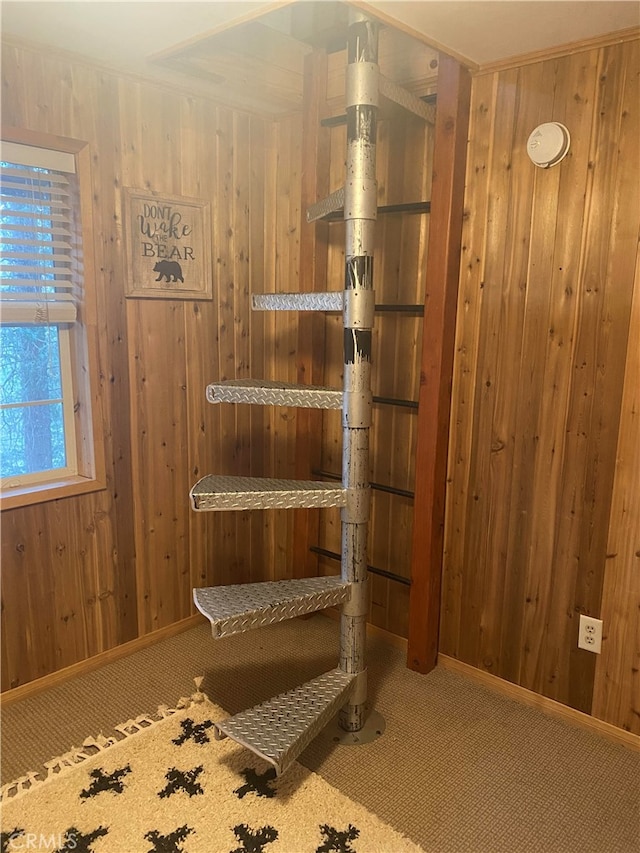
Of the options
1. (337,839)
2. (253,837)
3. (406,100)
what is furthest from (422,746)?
(406,100)

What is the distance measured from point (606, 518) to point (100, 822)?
1717 millimetres

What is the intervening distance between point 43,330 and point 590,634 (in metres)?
2.14

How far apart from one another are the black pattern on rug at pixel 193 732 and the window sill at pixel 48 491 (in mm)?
881

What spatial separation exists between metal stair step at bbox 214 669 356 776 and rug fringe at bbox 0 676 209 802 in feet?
0.93

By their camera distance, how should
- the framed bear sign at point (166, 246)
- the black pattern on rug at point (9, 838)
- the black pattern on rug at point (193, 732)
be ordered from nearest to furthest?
the black pattern on rug at point (9, 838), the black pattern on rug at point (193, 732), the framed bear sign at point (166, 246)

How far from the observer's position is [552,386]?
2.12 meters

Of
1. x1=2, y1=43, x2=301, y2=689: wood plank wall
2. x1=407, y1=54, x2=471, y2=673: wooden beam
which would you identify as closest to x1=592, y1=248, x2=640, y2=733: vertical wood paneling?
x1=407, y1=54, x2=471, y2=673: wooden beam

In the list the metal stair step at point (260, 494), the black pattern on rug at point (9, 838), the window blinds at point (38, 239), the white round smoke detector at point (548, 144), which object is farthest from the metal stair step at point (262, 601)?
the white round smoke detector at point (548, 144)

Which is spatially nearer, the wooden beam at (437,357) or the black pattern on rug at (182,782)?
the black pattern on rug at (182,782)

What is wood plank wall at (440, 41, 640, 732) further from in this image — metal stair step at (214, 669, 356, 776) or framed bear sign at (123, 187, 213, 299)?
framed bear sign at (123, 187, 213, 299)

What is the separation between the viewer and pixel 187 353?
2637 mm

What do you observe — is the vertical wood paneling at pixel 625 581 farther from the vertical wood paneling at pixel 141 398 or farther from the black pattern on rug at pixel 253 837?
the vertical wood paneling at pixel 141 398

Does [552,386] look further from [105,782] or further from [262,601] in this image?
[105,782]

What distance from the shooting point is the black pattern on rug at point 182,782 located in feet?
6.06
